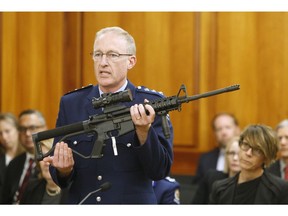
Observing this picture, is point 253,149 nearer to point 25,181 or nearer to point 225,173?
point 225,173

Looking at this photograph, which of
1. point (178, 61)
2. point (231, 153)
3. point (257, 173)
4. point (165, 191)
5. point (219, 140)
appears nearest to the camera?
point (165, 191)

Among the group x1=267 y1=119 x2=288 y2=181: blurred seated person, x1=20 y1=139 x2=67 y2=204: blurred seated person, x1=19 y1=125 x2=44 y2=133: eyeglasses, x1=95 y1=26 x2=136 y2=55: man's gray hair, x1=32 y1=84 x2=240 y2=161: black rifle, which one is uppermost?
x1=95 y1=26 x2=136 y2=55: man's gray hair

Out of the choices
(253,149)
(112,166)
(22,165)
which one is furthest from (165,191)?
(22,165)

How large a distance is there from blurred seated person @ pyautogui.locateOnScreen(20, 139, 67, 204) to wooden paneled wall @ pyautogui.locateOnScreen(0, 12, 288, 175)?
1.84m

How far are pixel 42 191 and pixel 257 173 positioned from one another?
1.21m

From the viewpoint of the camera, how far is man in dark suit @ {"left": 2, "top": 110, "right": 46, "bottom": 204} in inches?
164

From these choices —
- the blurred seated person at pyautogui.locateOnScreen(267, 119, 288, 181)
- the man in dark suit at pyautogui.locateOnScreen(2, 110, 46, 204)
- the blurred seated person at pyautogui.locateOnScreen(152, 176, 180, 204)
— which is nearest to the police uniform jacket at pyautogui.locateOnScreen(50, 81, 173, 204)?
the blurred seated person at pyautogui.locateOnScreen(152, 176, 180, 204)

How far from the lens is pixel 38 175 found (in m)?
4.02

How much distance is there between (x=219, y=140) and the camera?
16.4ft

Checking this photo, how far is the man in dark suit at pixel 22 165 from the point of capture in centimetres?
417

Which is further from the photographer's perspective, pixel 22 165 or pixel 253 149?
pixel 22 165

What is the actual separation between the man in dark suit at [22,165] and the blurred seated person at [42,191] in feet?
0.57

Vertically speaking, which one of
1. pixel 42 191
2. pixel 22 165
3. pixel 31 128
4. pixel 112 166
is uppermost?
pixel 31 128

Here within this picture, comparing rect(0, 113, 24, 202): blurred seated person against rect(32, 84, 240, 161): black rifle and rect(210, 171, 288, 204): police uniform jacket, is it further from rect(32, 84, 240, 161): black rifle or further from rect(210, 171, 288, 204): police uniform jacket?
rect(32, 84, 240, 161): black rifle
